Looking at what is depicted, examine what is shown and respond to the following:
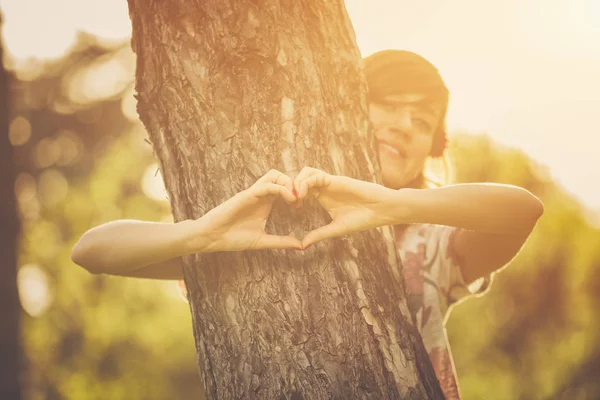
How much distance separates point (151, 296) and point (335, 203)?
17.6 metres

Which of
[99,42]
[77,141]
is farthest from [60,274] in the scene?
[99,42]

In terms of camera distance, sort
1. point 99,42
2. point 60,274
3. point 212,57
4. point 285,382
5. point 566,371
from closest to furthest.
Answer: point 285,382, point 212,57, point 566,371, point 60,274, point 99,42

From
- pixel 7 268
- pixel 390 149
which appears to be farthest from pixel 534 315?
pixel 390 149

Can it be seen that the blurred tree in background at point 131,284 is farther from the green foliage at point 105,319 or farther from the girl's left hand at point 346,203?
the girl's left hand at point 346,203

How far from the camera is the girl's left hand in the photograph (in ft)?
7.82

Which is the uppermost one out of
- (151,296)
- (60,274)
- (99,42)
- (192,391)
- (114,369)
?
(99,42)

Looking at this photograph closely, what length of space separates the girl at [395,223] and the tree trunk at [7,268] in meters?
6.15

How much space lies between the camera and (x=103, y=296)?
18.8 meters

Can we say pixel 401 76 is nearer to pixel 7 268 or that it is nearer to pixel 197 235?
pixel 197 235

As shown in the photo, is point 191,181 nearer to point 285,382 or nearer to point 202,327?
point 202,327

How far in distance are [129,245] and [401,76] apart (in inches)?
73.1

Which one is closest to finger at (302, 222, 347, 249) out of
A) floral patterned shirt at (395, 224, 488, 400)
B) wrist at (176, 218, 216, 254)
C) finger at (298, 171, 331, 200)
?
finger at (298, 171, 331, 200)

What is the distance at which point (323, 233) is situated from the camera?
2.41 meters

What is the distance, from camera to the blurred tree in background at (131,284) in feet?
54.6
